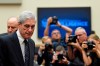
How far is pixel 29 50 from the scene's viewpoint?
4.34m

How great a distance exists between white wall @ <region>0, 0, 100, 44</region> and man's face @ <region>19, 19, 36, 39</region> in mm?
7344

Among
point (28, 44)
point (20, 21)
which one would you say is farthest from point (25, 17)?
point (28, 44)

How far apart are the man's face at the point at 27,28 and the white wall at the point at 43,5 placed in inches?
289

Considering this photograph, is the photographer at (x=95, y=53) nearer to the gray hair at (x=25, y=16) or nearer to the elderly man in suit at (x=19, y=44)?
the elderly man in suit at (x=19, y=44)

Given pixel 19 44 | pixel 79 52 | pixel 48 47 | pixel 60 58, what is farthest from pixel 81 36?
pixel 19 44

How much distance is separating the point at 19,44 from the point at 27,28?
0.21 meters

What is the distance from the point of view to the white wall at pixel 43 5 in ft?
37.6

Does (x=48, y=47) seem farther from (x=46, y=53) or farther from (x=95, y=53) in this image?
(x=95, y=53)

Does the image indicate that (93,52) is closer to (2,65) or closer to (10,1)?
(2,65)

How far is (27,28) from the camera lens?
4.14m

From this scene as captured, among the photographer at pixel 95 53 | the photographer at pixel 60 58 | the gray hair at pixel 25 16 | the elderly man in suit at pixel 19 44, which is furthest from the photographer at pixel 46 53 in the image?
the gray hair at pixel 25 16

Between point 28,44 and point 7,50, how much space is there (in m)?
0.27

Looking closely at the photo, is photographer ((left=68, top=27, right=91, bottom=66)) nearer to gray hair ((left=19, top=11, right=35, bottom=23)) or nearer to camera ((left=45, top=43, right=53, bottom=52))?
camera ((left=45, top=43, right=53, bottom=52))

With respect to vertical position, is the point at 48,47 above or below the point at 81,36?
below
